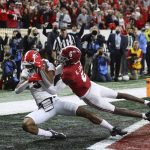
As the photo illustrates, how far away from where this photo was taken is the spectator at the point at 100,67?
1512 cm

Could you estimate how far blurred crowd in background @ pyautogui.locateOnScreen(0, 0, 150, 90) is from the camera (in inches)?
534

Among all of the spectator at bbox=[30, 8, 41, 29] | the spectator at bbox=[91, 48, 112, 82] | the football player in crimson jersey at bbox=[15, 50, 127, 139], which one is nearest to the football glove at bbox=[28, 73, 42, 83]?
the football player in crimson jersey at bbox=[15, 50, 127, 139]

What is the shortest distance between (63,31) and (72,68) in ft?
20.6

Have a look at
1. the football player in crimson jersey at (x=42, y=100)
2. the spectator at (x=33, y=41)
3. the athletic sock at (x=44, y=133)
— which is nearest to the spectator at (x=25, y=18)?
the spectator at (x=33, y=41)

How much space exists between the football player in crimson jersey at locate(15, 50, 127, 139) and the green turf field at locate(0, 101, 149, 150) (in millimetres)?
221

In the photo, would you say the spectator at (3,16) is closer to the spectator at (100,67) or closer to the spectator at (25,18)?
the spectator at (25,18)

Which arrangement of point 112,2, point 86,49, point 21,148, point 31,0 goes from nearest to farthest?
point 21,148 → point 86,49 → point 31,0 → point 112,2

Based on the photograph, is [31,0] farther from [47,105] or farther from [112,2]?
[47,105]

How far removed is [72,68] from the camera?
23.5 ft

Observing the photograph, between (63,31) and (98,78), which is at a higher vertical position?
(63,31)

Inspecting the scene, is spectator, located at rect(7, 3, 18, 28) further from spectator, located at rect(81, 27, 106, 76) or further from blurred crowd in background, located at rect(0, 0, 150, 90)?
spectator, located at rect(81, 27, 106, 76)

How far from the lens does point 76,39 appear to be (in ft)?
46.4

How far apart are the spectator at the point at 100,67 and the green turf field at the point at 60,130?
554 centimetres

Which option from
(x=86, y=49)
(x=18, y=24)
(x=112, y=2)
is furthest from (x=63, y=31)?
(x=112, y=2)
